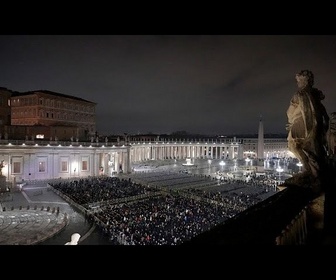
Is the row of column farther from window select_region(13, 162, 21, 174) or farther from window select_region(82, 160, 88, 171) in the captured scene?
window select_region(13, 162, 21, 174)

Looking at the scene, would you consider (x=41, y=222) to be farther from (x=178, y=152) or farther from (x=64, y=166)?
(x=178, y=152)

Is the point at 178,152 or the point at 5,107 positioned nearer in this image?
the point at 5,107

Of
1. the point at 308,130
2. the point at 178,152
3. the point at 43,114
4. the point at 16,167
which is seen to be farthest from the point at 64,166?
the point at 178,152

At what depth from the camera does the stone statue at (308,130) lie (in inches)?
237

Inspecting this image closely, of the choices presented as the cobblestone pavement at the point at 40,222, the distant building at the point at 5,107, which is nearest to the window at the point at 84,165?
the distant building at the point at 5,107

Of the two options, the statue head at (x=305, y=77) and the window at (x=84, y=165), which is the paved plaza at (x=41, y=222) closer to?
the statue head at (x=305, y=77)

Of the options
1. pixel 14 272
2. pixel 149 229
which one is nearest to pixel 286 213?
pixel 14 272

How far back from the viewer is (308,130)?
20.1ft

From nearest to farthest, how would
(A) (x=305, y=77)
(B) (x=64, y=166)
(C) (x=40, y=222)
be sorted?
1. (A) (x=305, y=77)
2. (C) (x=40, y=222)
3. (B) (x=64, y=166)

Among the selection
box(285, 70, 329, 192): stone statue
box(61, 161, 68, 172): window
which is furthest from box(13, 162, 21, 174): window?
box(285, 70, 329, 192): stone statue

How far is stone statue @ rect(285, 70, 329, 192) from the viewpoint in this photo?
19.7 ft

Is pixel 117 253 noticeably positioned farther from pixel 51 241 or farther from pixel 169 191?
pixel 169 191
